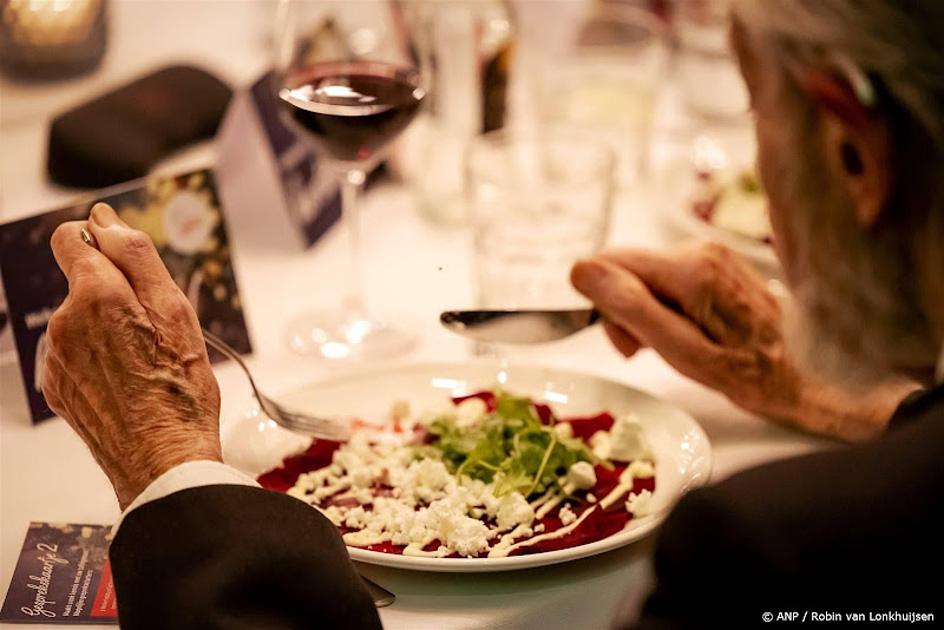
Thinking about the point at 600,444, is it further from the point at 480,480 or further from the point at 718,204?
the point at 718,204

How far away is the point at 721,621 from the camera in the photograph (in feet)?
2.36

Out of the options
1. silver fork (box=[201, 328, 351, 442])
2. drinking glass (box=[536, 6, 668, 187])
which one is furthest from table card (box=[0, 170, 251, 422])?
drinking glass (box=[536, 6, 668, 187])

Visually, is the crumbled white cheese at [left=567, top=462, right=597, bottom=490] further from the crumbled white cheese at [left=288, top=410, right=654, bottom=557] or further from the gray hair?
the gray hair

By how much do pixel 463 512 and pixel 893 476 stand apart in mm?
409

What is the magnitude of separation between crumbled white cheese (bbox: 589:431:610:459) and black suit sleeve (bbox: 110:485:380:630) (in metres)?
0.30

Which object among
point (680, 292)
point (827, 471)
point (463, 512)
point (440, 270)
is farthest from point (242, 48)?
point (827, 471)

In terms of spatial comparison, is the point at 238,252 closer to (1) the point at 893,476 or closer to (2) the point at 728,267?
(2) the point at 728,267

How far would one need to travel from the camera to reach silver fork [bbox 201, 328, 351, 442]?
3.71ft

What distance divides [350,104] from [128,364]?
1.61 ft

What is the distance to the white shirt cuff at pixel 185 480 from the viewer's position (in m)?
0.94

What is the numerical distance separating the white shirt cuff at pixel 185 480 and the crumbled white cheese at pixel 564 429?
1.02 feet

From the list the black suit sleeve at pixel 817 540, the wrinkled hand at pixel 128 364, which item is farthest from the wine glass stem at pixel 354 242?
the black suit sleeve at pixel 817 540

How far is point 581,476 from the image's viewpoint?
107 centimetres

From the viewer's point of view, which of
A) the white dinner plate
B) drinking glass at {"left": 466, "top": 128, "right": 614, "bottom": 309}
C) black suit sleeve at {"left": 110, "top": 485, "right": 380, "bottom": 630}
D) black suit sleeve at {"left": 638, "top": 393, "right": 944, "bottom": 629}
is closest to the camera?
black suit sleeve at {"left": 638, "top": 393, "right": 944, "bottom": 629}
